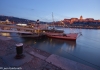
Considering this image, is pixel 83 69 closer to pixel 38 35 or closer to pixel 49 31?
pixel 38 35

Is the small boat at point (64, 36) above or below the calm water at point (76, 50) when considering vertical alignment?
above

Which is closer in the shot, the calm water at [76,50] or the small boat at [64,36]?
the calm water at [76,50]

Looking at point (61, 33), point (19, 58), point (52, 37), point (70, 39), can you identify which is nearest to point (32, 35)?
point (52, 37)

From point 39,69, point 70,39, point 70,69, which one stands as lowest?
point 70,39

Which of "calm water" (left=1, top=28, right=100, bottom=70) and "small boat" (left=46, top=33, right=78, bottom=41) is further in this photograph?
"small boat" (left=46, top=33, right=78, bottom=41)

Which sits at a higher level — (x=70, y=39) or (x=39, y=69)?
(x=39, y=69)

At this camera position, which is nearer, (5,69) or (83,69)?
(5,69)

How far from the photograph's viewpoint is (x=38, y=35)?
69.6ft

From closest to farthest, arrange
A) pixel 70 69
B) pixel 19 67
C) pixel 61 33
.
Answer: pixel 19 67 < pixel 70 69 < pixel 61 33

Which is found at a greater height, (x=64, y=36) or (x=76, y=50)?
(x=64, y=36)

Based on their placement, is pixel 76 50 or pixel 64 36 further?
pixel 64 36

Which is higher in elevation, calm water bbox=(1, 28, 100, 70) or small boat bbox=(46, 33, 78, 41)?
small boat bbox=(46, 33, 78, 41)

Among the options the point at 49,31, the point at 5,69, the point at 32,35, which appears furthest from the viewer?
the point at 49,31

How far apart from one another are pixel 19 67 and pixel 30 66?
0.51 metres
